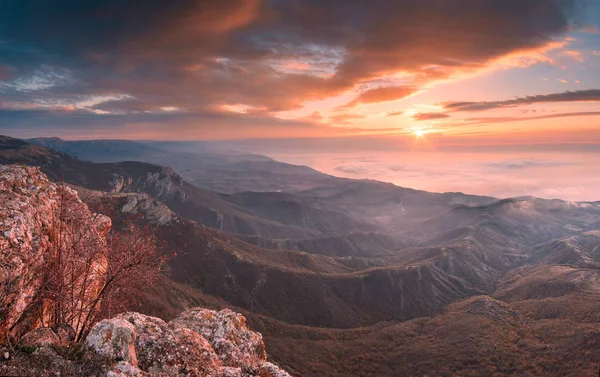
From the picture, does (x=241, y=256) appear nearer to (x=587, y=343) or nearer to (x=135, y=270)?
(x=587, y=343)

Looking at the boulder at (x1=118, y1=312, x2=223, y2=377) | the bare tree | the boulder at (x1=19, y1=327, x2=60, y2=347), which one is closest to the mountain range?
the bare tree

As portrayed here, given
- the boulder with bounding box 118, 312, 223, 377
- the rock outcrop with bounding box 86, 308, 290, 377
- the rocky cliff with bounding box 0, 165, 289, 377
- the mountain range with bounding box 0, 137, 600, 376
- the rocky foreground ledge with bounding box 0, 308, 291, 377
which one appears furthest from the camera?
→ the mountain range with bounding box 0, 137, 600, 376

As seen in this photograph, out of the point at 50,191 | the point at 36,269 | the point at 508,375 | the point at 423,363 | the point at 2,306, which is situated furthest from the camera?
the point at 423,363

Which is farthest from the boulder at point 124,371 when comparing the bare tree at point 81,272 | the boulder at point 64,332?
the bare tree at point 81,272

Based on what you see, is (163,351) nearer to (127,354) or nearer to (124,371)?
(127,354)

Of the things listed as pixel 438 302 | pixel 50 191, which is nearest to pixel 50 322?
pixel 50 191

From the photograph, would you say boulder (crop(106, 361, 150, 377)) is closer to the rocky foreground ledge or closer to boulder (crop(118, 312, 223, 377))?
the rocky foreground ledge

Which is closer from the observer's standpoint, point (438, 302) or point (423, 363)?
point (423, 363)
